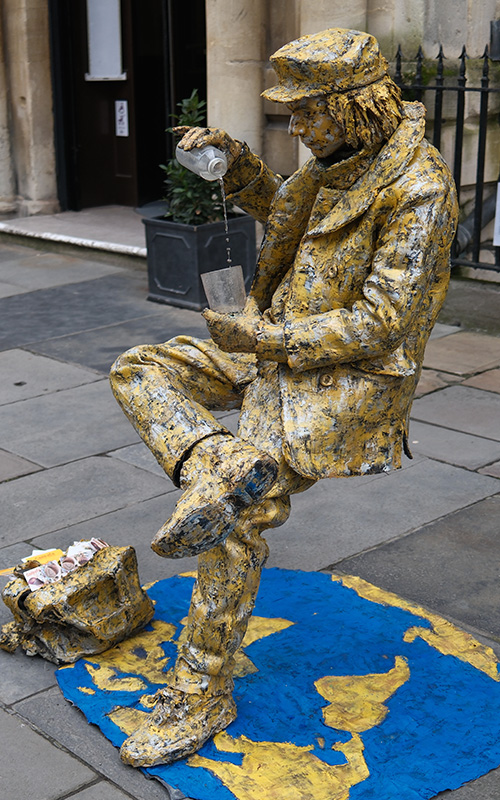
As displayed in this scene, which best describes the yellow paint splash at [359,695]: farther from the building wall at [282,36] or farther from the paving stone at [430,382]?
the building wall at [282,36]

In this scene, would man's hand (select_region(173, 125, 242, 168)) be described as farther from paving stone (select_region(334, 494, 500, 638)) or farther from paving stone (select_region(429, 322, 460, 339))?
paving stone (select_region(429, 322, 460, 339))

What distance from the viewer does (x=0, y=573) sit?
3.95 metres

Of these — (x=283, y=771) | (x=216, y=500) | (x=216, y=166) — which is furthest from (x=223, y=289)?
(x=283, y=771)

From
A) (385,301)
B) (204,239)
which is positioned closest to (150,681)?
(385,301)

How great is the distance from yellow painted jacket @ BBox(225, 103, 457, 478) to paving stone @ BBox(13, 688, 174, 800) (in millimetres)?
990

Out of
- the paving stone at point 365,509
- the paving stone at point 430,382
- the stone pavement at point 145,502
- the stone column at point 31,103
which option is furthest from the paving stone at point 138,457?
the stone column at point 31,103

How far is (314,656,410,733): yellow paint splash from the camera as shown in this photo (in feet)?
10.1

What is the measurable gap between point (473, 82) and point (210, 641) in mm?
6509

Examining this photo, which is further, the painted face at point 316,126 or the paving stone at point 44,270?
the paving stone at point 44,270

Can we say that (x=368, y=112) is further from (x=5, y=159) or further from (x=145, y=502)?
(x=5, y=159)

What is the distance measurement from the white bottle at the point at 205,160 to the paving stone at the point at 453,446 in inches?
95.6

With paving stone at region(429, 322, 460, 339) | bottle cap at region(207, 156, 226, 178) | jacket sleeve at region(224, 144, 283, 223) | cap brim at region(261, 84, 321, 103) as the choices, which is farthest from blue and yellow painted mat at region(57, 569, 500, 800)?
paving stone at region(429, 322, 460, 339)

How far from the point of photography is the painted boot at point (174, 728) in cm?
287

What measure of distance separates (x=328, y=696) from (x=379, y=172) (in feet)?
5.31
